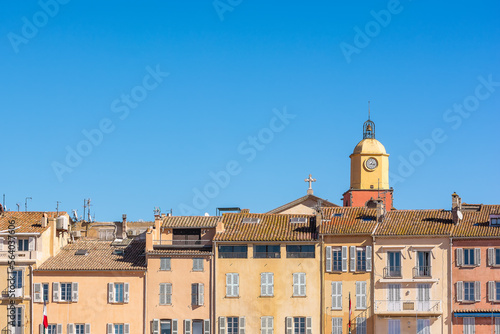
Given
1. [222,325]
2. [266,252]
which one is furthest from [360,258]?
[222,325]

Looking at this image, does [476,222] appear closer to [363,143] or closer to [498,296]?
[498,296]

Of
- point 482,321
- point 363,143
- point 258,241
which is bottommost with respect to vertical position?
point 482,321

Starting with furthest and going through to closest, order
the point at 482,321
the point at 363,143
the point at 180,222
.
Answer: the point at 363,143 → the point at 180,222 → the point at 482,321

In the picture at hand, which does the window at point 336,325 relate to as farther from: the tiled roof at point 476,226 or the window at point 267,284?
the tiled roof at point 476,226

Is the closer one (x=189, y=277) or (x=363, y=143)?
(x=189, y=277)

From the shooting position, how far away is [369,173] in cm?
12238

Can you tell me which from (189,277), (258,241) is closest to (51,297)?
(189,277)

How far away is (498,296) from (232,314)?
2073cm

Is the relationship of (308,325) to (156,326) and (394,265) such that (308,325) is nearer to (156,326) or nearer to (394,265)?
(394,265)

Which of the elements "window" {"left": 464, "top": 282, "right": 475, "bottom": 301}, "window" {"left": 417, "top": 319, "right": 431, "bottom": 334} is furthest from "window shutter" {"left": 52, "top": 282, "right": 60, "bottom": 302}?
"window" {"left": 464, "top": 282, "right": 475, "bottom": 301}

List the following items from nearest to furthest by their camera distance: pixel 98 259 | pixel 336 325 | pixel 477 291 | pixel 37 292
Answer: pixel 477 291, pixel 336 325, pixel 37 292, pixel 98 259

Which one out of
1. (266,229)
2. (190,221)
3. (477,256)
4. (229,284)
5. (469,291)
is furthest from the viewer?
(190,221)

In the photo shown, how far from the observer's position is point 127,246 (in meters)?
98.2

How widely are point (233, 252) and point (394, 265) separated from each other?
12.7 meters
